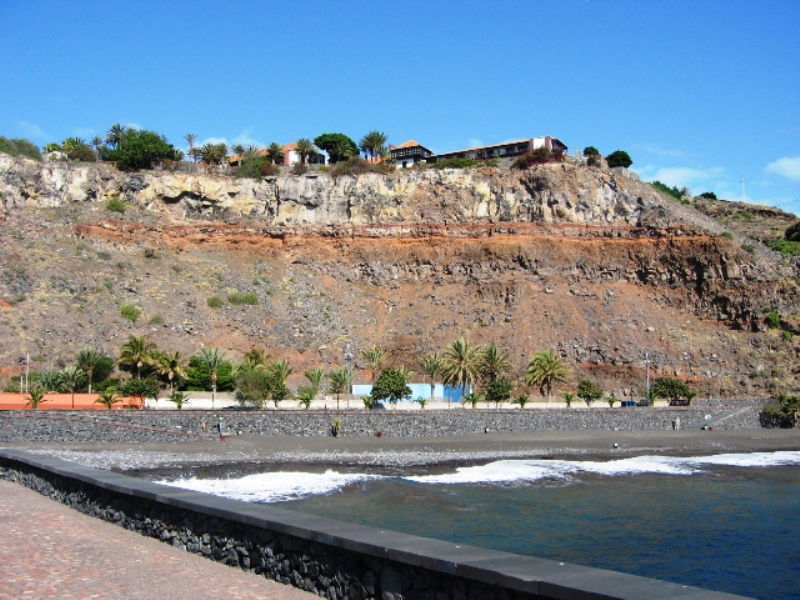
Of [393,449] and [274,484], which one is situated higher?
[393,449]

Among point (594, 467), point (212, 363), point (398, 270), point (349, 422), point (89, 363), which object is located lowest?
point (594, 467)

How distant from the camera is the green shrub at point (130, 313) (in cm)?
6119

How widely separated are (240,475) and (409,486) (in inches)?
257

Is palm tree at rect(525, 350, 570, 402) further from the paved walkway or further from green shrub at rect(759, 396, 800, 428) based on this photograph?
the paved walkway

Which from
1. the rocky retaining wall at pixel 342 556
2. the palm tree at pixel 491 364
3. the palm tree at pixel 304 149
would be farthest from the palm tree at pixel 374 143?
the rocky retaining wall at pixel 342 556

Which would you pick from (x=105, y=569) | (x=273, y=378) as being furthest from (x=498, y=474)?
(x=105, y=569)

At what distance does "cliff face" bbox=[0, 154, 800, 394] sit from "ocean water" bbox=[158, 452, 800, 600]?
3069 cm

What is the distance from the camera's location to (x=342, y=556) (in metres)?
7.27

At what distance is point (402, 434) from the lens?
136 ft

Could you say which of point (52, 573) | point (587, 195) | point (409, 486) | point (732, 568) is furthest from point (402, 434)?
point (587, 195)

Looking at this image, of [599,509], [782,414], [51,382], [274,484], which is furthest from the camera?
[782,414]

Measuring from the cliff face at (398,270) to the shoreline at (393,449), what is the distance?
16.9 m

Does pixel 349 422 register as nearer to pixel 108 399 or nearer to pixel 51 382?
pixel 108 399

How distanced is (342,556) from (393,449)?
30.9 m
